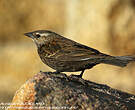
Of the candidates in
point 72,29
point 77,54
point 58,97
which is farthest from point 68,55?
point 72,29

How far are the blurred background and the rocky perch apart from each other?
3096 mm

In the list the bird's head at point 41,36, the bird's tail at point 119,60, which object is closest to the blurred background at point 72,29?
the bird's head at point 41,36

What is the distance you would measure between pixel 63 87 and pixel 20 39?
3835 millimetres

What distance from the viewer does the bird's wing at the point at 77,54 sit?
606cm

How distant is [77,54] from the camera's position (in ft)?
20.4

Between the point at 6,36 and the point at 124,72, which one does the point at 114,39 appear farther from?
the point at 6,36

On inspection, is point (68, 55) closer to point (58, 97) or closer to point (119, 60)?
point (119, 60)

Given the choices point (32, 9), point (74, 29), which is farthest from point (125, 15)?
point (32, 9)

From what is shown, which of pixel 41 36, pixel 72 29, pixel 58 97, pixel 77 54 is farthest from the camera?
pixel 72 29

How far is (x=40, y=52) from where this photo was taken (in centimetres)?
654

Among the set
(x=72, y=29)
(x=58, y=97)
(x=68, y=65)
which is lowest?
(x=58, y=97)

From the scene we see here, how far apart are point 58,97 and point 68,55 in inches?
62.3

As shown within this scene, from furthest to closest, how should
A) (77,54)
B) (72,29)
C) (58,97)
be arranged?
1. (72,29)
2. (77,54)
3. (58,97)

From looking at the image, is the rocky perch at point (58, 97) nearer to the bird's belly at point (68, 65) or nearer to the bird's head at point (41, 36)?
the bird's belly at point (68, 65)
